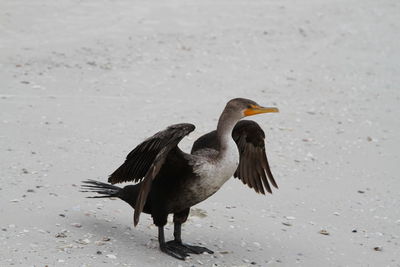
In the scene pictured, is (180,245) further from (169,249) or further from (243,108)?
(243,108)

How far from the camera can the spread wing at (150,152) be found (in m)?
4.80

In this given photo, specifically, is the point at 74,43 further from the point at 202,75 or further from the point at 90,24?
→ the point at 202,75

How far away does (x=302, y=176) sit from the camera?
7.47 meters

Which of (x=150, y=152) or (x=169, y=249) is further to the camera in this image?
(x=169, y=249)

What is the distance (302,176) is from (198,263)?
2.48 m

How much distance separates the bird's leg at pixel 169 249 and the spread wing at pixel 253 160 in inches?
39.3

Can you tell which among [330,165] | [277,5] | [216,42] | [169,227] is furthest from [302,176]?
[277,5]

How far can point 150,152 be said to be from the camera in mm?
4945

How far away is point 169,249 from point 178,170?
0.68 meters

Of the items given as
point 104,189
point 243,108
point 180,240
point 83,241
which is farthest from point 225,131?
point 83,241

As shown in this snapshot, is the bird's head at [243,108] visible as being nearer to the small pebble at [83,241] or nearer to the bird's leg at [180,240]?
the bird's leg at [180,240]

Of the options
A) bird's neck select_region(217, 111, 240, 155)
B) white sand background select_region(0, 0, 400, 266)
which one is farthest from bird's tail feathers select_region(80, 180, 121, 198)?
bird's neck select_region(217, 111, 240, 155)

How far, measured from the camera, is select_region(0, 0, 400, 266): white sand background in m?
5.69

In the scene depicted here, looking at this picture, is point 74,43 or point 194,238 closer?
point 194,238
